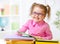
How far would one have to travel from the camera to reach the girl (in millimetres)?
1496

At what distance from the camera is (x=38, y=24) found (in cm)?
151

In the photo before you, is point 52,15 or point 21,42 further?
point 52,15

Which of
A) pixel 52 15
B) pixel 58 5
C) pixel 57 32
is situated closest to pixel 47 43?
pixel 57 32

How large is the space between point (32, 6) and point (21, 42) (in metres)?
0.36

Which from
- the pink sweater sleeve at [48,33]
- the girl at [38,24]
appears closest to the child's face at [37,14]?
the girl at [38,24]

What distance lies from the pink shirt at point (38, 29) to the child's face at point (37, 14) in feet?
0.12

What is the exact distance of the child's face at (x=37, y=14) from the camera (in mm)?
1496

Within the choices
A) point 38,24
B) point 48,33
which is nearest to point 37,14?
point 38,24

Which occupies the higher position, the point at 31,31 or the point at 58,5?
the point at 58,5

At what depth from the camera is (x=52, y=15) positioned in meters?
1.51

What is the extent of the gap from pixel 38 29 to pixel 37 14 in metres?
0.14

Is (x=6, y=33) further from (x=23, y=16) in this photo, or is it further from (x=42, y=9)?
(x=42, y=9)

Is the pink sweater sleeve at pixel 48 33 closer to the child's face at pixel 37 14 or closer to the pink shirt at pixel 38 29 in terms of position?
→ the pink shirt at pixel 38 29

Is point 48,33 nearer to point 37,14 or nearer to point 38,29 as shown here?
point 38,29
